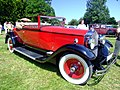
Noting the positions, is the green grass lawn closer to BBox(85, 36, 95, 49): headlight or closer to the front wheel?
the front wheel

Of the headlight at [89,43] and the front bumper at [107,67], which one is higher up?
the headlight at [89,43]

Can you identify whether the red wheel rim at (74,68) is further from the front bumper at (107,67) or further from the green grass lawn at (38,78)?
the front bumper at (107,67)

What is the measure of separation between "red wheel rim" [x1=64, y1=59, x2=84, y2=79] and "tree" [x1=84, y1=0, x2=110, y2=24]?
6663 cm

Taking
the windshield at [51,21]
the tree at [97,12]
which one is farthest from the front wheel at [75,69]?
the tree at [97,12]

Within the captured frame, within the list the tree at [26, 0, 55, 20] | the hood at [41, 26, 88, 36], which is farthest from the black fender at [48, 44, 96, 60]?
the tree at [26, 0, 55, 20]

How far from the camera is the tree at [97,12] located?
69.9 m

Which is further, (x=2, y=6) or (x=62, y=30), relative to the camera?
(x=2, y=6)

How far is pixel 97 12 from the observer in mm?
71000

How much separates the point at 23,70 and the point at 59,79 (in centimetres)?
127

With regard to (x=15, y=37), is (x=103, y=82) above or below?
below

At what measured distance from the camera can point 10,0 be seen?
105 feet

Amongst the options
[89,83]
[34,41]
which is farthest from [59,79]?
[34,41]

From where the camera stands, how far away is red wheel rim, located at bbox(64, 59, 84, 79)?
446cm

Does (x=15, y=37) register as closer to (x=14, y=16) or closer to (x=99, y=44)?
(x=99, y=44)
